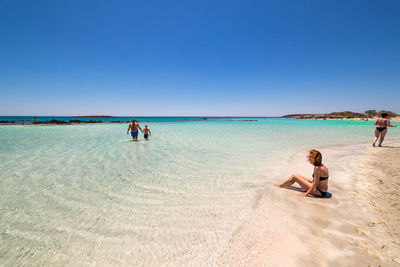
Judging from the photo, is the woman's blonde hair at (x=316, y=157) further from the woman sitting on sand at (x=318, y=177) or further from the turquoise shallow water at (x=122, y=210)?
the turquoise shallow water at (x=122, y=210)

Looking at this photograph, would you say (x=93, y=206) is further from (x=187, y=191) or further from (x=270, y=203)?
(x=270, y=203)

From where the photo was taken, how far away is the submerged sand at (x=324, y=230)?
2303 mm

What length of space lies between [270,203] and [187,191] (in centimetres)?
222

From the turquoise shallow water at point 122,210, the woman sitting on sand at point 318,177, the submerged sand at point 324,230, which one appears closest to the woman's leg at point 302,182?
the woman sitting on sand at point 318,177

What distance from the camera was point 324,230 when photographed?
288cm

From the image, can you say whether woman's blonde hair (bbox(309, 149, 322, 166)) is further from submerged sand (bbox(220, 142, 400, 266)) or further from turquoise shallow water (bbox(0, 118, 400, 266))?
turquoise shallow water (bbox(0, 118, 400, 266))

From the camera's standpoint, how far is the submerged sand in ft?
7.55

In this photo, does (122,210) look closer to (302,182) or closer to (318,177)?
(302,182)

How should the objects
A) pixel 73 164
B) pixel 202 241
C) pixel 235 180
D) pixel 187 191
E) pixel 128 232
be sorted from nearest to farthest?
pixel 202 241
pixel 128 232
pixel 187 191
pixel 235 180
pixel 73 164

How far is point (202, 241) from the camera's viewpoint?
8.95 feet

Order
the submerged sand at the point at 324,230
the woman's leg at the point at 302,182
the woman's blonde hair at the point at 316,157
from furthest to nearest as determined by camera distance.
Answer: the woman's leg at the point at 302,182
the woman's blonde hair at the point at 316,157
the submerged sand at the point at 324,230

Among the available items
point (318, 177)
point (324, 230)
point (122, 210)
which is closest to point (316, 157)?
point (318, 177)

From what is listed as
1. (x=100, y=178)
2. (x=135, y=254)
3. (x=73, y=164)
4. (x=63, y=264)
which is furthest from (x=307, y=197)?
(x=73, y=164)

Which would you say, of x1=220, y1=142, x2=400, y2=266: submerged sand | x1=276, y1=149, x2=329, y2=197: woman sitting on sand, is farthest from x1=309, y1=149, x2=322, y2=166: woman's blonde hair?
x1=220, y1=142, x2=400, y2=266: submerged sand
